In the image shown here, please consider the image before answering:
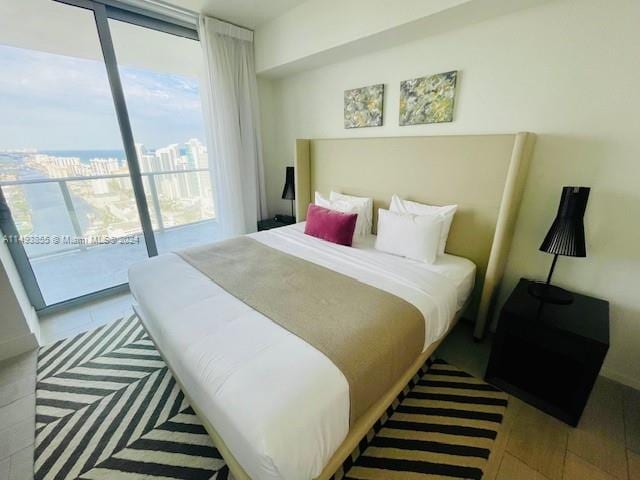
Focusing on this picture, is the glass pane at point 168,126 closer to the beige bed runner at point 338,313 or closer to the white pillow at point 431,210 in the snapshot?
the beige bed runner at point 338,313

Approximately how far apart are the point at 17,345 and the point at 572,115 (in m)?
4.03

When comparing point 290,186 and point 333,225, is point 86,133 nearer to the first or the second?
point 290,186

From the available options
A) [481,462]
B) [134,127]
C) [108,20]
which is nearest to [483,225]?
[481,462]

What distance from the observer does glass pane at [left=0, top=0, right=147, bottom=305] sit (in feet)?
7.11

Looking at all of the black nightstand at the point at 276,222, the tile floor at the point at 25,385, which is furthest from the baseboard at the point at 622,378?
the tile floor at the point at 25,385

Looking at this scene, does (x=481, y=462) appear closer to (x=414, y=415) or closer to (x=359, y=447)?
(x=414, y=415)

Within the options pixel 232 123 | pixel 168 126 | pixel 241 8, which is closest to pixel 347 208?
pixel 232 123

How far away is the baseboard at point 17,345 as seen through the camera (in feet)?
6.08

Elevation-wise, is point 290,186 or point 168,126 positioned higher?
point 168,126

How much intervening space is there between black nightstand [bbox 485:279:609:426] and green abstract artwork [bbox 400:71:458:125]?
1.40m

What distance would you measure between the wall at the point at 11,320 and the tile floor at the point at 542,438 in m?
0.12

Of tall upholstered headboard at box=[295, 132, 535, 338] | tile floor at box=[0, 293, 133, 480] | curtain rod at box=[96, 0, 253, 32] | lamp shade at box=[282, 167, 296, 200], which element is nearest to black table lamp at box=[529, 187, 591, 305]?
tall upholstered headboard at box=[295, 132, 535, 338]

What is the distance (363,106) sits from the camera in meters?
2.49

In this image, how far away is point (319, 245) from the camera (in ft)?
7.42
